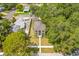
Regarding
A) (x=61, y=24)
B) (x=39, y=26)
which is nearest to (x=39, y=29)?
(x=39, y=26)

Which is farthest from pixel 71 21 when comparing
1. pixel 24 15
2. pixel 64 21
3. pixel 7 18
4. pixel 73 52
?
pixel 7 18

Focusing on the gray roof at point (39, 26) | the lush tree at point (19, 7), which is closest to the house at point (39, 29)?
the gray roof at point (39, 26)

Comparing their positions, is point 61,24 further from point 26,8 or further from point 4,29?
point 4,29

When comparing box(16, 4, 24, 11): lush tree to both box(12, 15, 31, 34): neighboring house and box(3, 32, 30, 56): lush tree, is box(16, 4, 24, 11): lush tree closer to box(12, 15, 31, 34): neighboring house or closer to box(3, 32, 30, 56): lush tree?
box(12, 15, 31, 34): neighboring house

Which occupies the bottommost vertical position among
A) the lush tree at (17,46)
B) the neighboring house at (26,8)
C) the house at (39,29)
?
the lush tree at (17,46)

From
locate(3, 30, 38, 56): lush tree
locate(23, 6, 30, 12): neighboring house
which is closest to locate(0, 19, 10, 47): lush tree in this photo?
locate(3, 30, 38, 56): lush tree

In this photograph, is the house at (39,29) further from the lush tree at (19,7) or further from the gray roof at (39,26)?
the lush tree at (19,7)

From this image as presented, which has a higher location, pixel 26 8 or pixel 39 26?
pixel 26 8

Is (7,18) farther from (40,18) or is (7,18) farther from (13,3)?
(40,18)
